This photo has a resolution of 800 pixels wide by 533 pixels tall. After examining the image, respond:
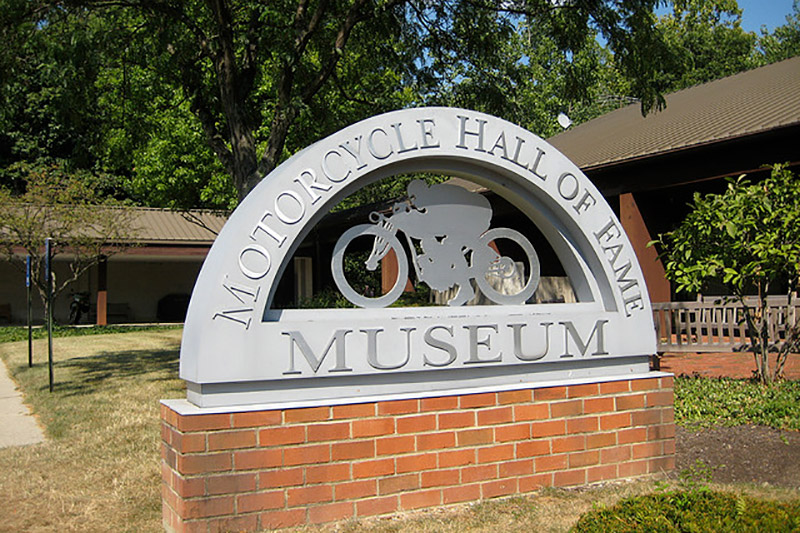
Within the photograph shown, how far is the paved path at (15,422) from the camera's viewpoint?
25.2 feet

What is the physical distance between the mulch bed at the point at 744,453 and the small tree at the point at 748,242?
89.8 inches

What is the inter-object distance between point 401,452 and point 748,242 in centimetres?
543

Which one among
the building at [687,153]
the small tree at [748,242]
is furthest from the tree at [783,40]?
the small tree at [748,242]

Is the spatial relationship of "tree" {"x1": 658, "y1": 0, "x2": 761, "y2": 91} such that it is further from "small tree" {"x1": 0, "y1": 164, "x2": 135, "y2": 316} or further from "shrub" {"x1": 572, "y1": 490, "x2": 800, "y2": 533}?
"shrub" {"x1": 572, "y1": 490, "x2": 800, "y2": 533}

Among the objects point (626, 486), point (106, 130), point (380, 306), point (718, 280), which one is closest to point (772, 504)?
point (626, 486)

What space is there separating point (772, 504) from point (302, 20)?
910cm

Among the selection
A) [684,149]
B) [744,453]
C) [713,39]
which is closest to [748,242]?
[744,453]

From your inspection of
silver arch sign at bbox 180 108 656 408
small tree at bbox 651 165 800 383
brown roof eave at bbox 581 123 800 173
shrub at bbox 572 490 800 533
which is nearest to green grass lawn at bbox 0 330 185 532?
silver arch sign at bbox 180 108 656 408

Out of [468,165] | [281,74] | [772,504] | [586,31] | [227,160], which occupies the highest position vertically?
[586,31]

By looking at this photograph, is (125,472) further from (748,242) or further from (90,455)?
(748,242)

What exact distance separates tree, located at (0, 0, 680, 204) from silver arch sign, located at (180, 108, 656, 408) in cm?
540

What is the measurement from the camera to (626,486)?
5.15 m

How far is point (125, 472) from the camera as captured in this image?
6.12 m

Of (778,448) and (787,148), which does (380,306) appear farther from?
(787,148)
